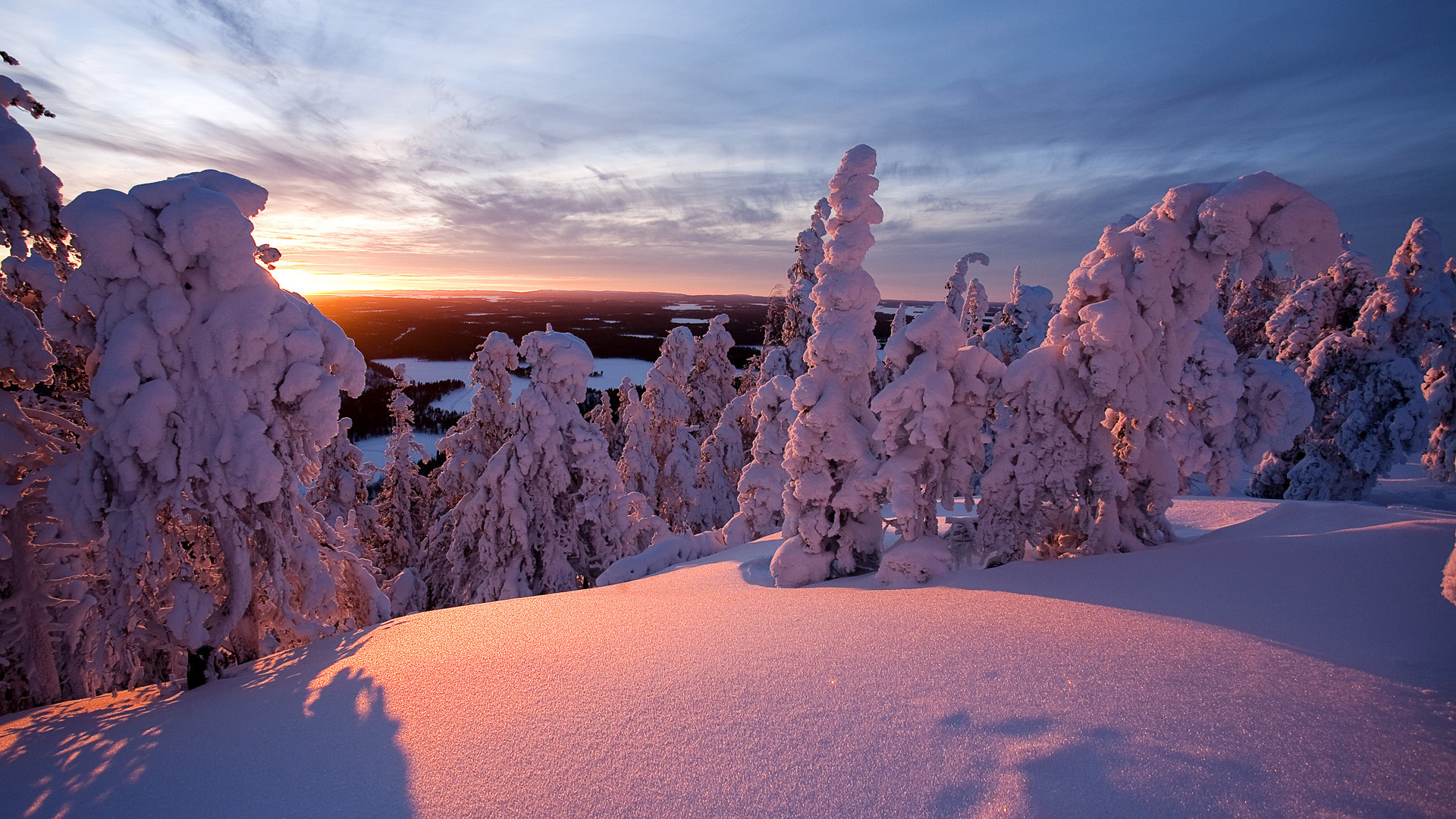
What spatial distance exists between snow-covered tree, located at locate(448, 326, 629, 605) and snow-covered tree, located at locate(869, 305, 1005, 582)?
30.8 feet

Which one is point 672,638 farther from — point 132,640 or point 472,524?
point 472,524

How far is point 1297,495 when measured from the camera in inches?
718

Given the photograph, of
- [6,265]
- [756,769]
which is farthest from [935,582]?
[6,265]

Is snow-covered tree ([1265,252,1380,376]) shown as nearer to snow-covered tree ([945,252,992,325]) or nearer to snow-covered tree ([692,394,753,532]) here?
snow-covered tree ([945,252,992,325])

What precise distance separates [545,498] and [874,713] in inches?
533

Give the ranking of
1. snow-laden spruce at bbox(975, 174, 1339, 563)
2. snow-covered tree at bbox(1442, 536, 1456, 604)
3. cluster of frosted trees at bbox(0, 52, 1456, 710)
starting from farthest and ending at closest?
snow-laden spruce at bbox(975, 174, 1339, 563) < cluster of frosted trees at bbox(0, 52, 1456, 710) < snow-covered tree at bbox(1442, 536, 1456, 604)

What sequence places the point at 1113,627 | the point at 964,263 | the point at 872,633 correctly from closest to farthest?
the point at 1113,627
the point at 872,633
the point at 964,263

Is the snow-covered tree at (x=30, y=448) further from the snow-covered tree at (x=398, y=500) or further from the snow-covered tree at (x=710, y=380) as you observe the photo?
the snow-covered tree at (x=710, y=380)

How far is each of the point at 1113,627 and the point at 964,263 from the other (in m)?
25.1

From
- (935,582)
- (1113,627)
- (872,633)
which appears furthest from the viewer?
(935,582)

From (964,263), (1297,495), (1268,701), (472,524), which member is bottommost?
(472,524)

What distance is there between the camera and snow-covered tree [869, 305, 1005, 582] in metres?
8.54

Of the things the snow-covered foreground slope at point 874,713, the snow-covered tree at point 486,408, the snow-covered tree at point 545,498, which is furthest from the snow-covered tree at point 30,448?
the snow-covered tree at point 486,408

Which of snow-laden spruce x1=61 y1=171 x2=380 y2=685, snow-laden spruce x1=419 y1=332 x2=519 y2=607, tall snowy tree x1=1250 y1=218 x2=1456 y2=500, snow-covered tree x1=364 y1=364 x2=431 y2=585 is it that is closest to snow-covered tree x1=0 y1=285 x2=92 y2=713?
snow-laden spruce x1=61 y1=171 x2=380 y2=685
